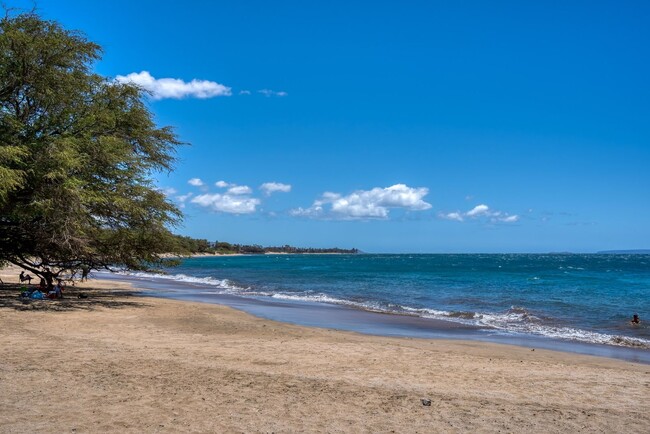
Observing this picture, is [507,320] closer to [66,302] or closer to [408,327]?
[408,327]

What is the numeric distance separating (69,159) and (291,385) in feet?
38.1

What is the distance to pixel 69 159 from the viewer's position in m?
16.4

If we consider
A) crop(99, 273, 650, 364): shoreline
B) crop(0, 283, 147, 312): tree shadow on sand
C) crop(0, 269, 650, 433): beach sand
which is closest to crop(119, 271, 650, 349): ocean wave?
crop(99, 273, 650, 364): shoreline

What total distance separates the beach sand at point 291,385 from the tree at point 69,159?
4.67 m

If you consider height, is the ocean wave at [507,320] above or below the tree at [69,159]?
below

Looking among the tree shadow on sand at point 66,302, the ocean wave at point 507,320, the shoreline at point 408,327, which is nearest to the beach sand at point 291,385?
the shoreline at point 408,327

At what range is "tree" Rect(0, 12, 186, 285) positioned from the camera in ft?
55.3

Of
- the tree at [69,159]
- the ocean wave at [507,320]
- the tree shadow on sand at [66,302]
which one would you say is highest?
the tree at [69,159]

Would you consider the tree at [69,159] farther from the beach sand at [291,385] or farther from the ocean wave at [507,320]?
the ocean wave at [507,320]

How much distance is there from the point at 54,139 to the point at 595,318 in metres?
22.1

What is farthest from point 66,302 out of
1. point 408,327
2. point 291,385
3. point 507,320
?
point 507,320

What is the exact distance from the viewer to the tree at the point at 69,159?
1686 centimetres

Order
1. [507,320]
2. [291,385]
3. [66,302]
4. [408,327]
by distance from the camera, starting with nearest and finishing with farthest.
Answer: [291,385]
[408,327]
[66,302]
[507,320]

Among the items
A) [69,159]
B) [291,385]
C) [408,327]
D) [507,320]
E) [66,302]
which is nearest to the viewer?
[291,385]
